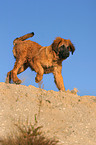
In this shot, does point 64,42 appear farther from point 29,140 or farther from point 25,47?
point 29,140

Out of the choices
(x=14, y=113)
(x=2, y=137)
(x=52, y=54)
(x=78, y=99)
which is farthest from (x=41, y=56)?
Result: (x=2, y=137)

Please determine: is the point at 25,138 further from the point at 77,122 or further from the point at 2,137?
the point at 77,122

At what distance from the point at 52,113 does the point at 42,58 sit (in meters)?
3.41

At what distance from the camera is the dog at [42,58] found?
8.73 metres

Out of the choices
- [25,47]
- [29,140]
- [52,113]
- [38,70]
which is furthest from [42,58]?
[29,140]

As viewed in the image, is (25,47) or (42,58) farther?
(25,47)

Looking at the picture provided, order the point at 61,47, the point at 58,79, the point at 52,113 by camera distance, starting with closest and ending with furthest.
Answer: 1. the point at 52,113
2. the point at 61,47
3. the point at 58,79

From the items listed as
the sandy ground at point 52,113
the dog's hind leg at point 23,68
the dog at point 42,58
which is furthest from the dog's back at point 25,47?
the sandy ground at point 52,113

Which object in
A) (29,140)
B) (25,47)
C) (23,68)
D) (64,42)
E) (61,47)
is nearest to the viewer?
(29,140)

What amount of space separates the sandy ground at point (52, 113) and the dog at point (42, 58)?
6.14ft

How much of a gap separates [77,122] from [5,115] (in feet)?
6.06

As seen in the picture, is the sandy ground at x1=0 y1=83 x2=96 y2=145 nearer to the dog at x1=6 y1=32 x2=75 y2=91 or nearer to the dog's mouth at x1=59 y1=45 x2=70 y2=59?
the dog at x1=6 y1=32 x2=75 y2=91

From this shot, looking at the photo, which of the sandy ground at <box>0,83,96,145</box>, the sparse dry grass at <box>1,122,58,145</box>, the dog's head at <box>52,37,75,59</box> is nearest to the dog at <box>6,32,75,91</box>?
the dog's head at <box>52,37,75,59</box>

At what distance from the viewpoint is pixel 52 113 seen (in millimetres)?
5895
